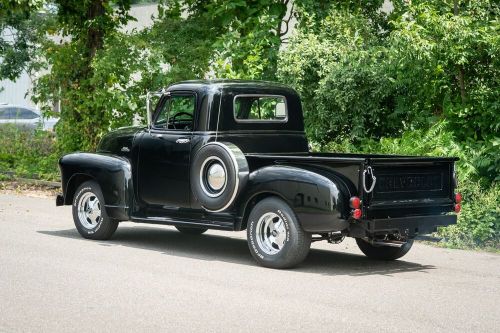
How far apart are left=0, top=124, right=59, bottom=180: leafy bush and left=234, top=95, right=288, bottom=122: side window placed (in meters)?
9.04

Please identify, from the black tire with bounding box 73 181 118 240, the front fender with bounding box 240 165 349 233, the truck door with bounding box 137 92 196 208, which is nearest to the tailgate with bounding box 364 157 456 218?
the front fender with bounding box 240 165 349 233

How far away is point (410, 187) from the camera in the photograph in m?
10.8

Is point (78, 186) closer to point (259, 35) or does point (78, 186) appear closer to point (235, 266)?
point (235, 266)

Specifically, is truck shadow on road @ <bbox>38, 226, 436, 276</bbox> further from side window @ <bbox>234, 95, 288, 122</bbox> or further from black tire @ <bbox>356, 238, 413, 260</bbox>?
side window @ <bbox>234, 95, 288, 122</bbox>

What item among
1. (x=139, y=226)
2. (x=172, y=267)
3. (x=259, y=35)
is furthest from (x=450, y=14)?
(x=172, y=267)

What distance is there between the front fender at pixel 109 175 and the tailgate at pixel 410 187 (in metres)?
3.42

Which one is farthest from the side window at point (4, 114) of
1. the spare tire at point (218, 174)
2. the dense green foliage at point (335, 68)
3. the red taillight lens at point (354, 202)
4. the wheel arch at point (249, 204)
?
the red taillight lens at point (354, 202)

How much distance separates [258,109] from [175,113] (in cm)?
102

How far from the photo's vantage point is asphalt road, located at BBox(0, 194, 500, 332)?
26.2ft

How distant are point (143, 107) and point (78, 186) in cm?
699

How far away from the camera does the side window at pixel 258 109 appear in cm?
1211

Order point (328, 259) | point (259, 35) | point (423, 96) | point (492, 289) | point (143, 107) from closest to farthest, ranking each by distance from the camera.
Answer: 1. point (492, 289)
2. point (328, 259)
3. point (423, 96)
4. point (259, 35)
5. point (143, 107)

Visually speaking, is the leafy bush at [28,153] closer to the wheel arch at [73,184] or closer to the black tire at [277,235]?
the wheel arch at [73,184]

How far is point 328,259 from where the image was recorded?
11.7 metres
